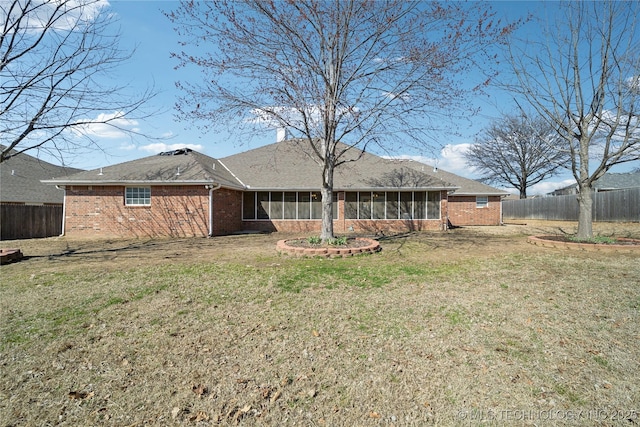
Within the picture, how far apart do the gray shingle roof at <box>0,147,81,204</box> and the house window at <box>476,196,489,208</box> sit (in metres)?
24.8

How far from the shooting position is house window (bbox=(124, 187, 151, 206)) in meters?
13.9

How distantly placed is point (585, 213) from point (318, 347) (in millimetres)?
10628

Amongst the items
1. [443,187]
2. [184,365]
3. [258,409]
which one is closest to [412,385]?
[258,409]

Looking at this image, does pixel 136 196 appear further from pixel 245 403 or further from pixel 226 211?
pixel 245 403

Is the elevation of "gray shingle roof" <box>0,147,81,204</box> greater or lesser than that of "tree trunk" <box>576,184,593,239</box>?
greater

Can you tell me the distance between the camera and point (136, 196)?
45.5 feet

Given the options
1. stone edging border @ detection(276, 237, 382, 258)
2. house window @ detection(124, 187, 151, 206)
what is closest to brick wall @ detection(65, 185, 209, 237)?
house window @ detection(124, 187, 151, 206)

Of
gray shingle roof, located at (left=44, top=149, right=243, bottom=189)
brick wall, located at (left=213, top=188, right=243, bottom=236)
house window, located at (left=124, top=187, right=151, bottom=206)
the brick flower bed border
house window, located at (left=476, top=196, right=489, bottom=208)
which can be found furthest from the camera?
house window, located at (left=476, top=196, right=489, bottom=208)

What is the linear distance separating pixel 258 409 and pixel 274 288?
2.89m

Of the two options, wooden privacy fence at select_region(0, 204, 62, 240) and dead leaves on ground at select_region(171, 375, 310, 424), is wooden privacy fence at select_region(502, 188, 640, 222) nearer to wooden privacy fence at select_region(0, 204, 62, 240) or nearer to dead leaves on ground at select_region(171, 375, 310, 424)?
dead leaves on ground at select_region(171, 375, 310, 424)

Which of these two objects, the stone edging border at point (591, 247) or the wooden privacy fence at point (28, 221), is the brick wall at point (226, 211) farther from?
the stone edging border at point (591, 247)

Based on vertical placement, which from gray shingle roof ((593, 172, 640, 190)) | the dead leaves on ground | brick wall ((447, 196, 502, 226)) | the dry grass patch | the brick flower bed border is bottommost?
the dead leaves on ground

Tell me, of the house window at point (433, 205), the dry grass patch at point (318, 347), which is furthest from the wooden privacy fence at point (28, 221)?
the house window at point (433, 205)

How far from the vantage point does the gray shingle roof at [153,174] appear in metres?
13.4
